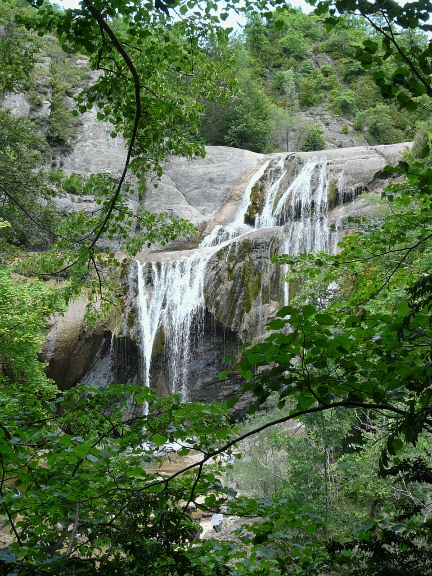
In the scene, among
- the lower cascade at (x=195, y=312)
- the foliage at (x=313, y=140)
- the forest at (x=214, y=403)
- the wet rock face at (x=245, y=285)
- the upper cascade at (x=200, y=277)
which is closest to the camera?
the forest at (x=214, y=403)

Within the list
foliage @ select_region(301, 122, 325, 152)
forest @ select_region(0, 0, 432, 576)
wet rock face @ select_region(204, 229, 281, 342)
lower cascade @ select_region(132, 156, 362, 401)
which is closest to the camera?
forest @ select_region(0, 0, 432, 576)

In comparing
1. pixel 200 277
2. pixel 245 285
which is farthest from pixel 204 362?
pixel 245 285

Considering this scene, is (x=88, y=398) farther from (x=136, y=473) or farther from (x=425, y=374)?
(x=425, y=374)

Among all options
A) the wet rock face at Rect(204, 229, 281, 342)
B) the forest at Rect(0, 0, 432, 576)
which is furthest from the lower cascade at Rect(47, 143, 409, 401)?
the forest at Rect(0, 0, 432, 576)

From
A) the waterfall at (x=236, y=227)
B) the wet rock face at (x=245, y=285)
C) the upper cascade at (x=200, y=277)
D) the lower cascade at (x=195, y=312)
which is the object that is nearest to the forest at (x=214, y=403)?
the wet rock face at (x=245, y=285)

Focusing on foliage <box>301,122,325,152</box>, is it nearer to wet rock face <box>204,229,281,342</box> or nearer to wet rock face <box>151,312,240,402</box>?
wet rock face <box>204,229,281,342</box>

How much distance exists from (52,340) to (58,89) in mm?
16192

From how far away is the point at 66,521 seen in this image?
2.79m

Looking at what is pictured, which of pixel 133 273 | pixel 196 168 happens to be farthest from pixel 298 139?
pixel 133 273

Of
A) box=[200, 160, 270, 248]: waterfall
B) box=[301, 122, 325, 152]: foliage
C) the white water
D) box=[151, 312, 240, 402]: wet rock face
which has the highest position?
box=[301, 122, 325, 152]: foliage

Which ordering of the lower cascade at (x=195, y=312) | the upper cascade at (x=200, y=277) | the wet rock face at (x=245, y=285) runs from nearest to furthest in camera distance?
the wet rock face at (x=245, y=285), the lower cascade at (x=195, y=312), the upper cascade at (x=200, y=277)

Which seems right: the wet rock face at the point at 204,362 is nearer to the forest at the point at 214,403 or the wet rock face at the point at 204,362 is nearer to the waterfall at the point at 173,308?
the waterfall at the point at 173,308

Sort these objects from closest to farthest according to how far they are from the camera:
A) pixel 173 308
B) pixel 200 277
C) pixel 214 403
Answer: pixel 214 403
pixel 173 308
pixel 200 277

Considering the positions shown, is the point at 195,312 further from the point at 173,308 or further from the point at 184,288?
the point at 184,288
